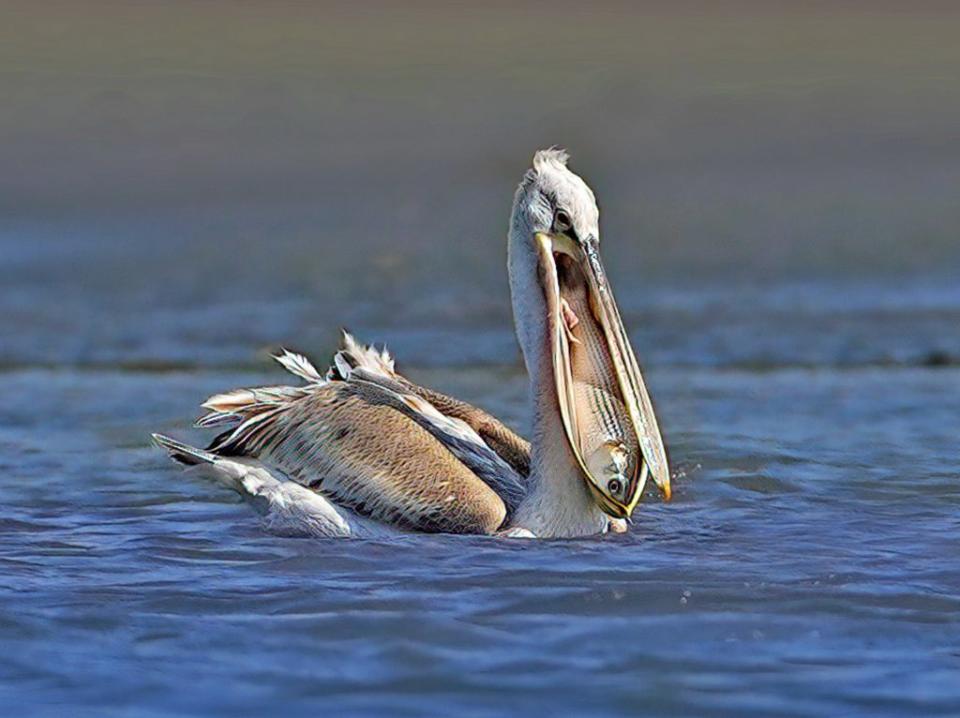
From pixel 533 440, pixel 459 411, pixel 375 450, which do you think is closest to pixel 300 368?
pixel 459 411

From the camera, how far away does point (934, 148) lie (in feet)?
50.8

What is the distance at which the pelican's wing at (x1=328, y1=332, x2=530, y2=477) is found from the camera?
709 cm

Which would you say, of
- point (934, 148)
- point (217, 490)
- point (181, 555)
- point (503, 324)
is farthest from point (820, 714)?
point (934, 148)

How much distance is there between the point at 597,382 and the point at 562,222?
55cm

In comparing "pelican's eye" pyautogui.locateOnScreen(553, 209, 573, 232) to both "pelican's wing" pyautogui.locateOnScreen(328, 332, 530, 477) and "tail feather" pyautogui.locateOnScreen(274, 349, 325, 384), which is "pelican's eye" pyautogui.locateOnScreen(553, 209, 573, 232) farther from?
"tail feather" pyautogui.locateOnScreen(274, 349, 325, 384)

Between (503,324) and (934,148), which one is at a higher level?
(934,148)

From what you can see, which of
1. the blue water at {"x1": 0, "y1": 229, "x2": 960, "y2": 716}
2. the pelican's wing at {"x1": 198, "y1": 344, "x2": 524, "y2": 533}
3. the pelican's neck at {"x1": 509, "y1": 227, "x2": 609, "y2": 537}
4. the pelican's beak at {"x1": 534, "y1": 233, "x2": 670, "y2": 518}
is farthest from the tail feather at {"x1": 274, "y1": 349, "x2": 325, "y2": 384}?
the pelican's beak at {"x1": 534, "y1": 233, "x2": 670, "y2": 518}

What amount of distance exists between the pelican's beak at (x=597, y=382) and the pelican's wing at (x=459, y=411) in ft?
2.18

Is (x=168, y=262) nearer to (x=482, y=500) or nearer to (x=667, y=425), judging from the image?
(x=667, y=425)

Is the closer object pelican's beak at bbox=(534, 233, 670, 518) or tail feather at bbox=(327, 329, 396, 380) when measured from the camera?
pelican's beak at bbox=(534, 233, 670, 518)

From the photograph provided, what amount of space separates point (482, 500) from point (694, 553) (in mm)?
735

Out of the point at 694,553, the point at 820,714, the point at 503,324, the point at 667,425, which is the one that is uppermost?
the point at 503,324

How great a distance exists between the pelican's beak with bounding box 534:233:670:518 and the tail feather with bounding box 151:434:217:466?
141cm

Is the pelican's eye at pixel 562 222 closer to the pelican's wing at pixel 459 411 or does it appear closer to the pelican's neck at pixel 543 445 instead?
the pelican's neck at pixel 543 445
